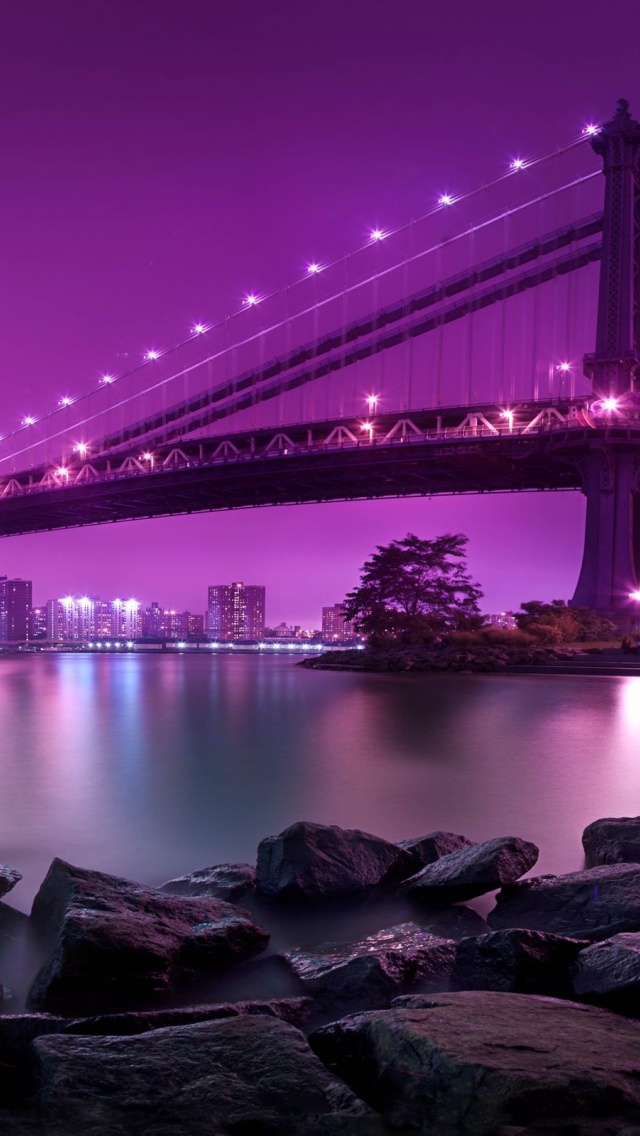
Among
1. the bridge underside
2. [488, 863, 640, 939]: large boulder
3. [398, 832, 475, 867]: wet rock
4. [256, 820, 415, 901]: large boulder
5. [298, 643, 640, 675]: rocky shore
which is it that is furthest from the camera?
the bridge underside

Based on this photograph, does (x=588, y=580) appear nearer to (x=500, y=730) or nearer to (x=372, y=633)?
(x=372, y=633)

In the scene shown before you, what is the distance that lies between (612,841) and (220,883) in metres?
2.31

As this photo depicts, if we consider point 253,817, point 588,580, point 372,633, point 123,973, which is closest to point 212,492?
point 372,633

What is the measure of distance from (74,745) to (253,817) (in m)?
5.40

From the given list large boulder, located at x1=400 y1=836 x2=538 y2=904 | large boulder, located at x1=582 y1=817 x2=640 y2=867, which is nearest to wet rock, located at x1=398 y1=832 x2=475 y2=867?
large boulder, located at x1=400 y1=836 x2=538 y2=904

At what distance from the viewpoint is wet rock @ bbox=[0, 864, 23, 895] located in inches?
153

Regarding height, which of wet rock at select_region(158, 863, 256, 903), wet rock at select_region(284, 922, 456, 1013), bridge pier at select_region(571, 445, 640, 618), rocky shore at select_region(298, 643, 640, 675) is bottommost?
rocky shore at select_region(298, 643, 640, 675)

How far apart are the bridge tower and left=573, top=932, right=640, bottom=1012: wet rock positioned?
29131mm

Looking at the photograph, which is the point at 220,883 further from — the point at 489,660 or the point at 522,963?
the point at 489,660

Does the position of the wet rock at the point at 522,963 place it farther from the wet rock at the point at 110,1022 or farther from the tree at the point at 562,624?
the tree at the point at 562,624

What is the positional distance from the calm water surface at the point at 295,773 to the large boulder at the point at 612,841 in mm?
164

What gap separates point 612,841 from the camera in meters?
4.56

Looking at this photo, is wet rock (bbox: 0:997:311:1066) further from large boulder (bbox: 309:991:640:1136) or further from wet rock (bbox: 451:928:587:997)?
wet rock (bbox: 451:928:587:997)

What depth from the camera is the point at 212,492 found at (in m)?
46.8
